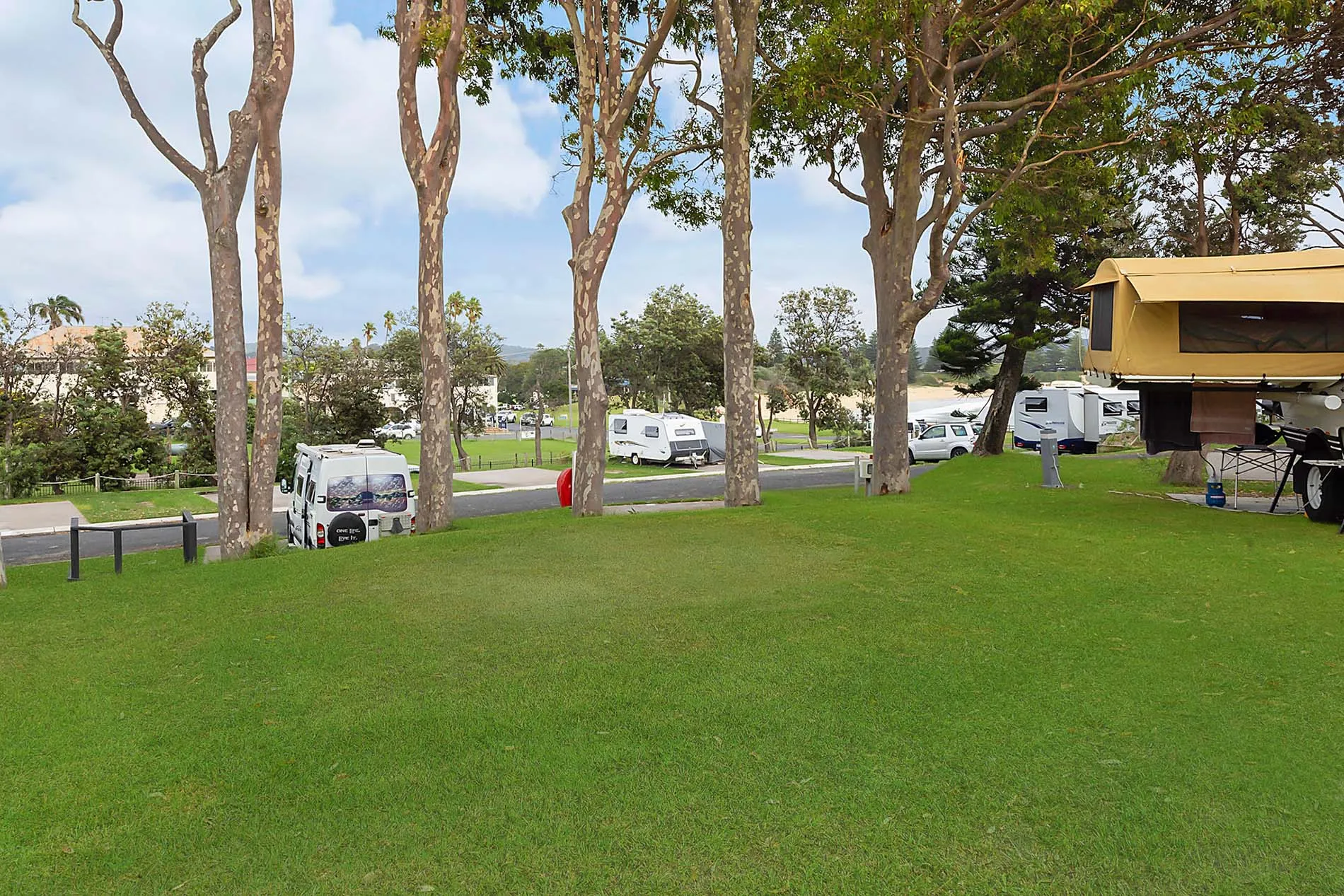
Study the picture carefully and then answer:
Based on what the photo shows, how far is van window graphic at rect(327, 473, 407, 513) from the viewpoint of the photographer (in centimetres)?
1330

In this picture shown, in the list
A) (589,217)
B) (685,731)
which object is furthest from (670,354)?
(685,731)

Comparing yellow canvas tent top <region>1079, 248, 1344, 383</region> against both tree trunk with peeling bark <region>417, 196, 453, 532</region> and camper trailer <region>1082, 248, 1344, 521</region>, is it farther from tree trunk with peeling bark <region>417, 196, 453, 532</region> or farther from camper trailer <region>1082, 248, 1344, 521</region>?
tree trunk with peeling bark <region>417, 196, 453, 532</region>

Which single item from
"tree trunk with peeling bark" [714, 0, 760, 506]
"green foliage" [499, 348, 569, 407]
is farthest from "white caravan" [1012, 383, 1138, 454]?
"green foliage" [499, 348, 569, 407]

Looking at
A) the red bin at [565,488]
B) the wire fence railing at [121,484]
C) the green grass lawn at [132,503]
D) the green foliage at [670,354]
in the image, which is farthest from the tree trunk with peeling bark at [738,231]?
the green foliage at [670,354]

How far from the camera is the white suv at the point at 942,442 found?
112ft

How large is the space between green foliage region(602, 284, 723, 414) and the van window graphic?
3209 cm

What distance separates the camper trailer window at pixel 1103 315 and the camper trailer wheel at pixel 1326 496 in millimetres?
3376

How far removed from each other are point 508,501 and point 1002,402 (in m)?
15.0

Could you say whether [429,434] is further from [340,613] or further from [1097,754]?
[1097,754]

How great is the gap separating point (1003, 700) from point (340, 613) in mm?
5275

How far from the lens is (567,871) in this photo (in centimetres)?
344

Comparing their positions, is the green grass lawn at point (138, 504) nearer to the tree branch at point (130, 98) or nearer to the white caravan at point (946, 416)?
the tree branch at point (130, 98)

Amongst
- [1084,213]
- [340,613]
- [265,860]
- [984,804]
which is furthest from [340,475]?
[1084,213]

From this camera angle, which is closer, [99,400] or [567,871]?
[567,871]
